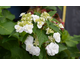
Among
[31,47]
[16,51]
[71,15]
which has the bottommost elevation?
[71,15]

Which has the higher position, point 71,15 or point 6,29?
point 6,29

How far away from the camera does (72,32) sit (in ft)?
5.30

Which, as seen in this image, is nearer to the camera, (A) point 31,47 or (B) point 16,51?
(A) point 31,47

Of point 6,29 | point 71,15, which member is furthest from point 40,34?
point 71,15

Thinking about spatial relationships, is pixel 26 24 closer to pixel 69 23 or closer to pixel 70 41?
pixel 70 41

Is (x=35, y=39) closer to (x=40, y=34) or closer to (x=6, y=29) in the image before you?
(x=40, y=34)

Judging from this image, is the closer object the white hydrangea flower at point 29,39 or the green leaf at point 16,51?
the white hydrangea flower at point 29,39

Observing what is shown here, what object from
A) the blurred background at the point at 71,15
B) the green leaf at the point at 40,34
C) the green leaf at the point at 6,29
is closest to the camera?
the green leaf at the point at 40,34

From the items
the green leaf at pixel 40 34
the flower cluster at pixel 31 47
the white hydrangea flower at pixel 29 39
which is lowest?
the flower cluster at pixel 31 47

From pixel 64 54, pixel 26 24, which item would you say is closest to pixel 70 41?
pixel 64 54

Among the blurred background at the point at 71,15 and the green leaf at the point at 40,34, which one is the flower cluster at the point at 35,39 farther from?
the blurred background at the point at 71,15

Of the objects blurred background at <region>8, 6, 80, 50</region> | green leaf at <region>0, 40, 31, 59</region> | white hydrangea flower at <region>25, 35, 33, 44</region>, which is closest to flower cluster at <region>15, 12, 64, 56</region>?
white hydrangea flower at <region>25, 35, 33, 44</region>

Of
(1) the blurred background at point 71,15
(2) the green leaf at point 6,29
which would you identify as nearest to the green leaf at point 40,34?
(2) the green leaf at point 6,29

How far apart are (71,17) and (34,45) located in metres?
1.24
